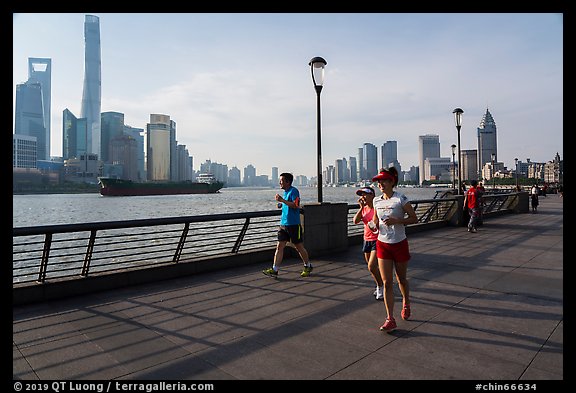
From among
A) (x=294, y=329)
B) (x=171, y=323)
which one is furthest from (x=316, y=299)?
(x=171, y=323)

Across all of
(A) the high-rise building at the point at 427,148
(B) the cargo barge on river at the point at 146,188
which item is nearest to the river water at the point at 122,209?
(B) the cargo barge on river at the point at 146,188

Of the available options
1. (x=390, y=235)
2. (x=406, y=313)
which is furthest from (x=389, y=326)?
(x=390, y=235)

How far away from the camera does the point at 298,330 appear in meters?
4.12

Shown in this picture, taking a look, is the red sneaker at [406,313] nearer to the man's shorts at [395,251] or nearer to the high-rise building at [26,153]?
the man's shorts at [395,251]

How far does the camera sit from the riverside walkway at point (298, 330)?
3211 mm

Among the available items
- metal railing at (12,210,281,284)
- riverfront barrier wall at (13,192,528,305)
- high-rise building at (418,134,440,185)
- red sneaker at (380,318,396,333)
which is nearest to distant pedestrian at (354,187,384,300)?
red sneaker at (380,318,396,333)

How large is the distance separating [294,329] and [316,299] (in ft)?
3.87

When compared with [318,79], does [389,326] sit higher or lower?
lower

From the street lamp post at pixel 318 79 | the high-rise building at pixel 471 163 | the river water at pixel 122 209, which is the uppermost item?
the high-rise building at pixel 471 163

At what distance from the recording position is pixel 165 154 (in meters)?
170

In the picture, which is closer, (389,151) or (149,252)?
(149,252)

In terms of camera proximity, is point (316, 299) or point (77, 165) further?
point (77, 165)

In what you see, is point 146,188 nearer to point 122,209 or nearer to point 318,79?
point 122,209
